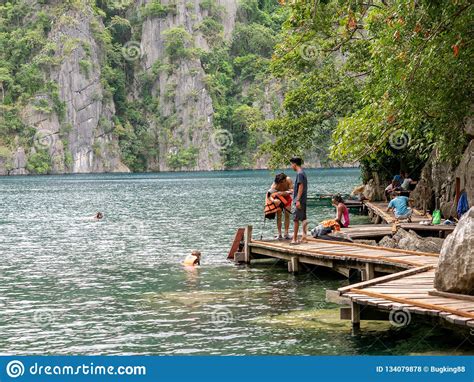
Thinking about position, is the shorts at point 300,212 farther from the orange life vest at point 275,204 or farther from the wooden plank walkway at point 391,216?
the wooden plank walkway at point 391,216

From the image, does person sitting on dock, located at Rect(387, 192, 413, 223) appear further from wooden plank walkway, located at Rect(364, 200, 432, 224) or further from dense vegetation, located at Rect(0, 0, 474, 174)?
dense vegetation, located at Rect(0, 0, 474, 174)

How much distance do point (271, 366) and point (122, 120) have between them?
600ft

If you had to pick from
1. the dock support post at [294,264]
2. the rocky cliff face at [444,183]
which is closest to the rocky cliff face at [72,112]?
the rocky cliff face at [444,183]

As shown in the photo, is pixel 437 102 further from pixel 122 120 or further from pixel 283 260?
pixel 122 120

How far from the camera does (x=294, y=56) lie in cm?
3878

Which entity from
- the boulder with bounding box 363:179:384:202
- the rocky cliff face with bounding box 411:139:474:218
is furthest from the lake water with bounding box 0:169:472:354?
the boulder with bounding box 363:179:384:202

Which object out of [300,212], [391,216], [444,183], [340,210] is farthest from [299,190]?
[391,216]

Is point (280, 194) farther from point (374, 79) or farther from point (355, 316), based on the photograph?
point (355, 316)

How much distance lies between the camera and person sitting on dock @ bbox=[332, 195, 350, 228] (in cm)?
2592

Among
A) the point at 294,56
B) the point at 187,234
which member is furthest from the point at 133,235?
the point at 294,56

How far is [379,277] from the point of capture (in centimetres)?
1814

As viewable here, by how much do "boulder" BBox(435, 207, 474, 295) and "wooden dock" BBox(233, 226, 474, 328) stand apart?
19cm

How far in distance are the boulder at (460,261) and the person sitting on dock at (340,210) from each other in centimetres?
1163

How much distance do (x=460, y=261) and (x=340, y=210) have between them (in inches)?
510
